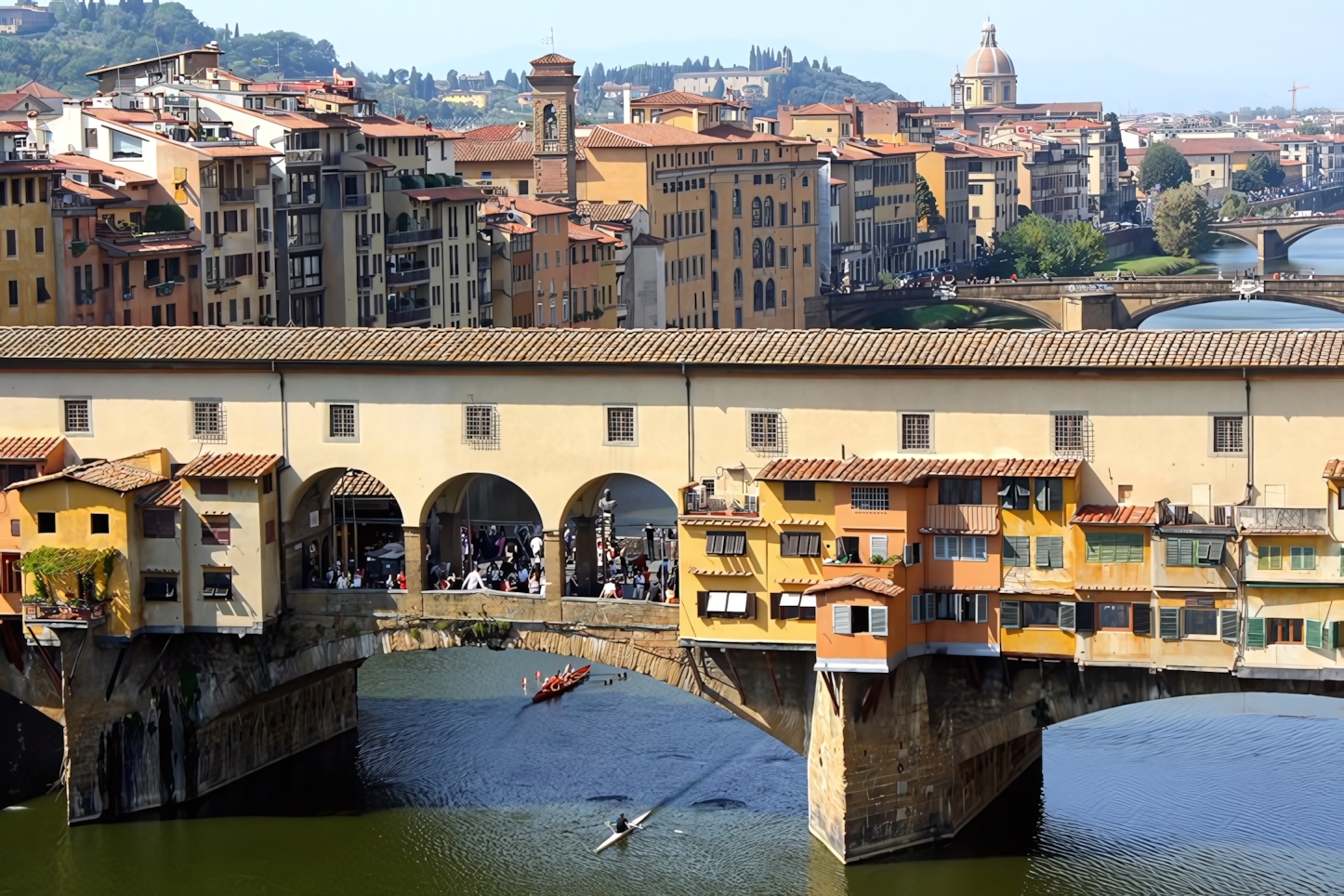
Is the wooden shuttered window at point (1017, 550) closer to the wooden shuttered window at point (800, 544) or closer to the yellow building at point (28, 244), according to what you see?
the wooden shuttered window at point (800, 544)

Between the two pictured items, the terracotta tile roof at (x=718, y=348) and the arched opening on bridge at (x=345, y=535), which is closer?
the terracotta tile roof at (x=718, y=348)

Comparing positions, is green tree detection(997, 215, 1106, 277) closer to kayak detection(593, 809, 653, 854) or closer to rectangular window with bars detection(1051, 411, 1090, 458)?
kayak detection(593, 809, 653, 854)

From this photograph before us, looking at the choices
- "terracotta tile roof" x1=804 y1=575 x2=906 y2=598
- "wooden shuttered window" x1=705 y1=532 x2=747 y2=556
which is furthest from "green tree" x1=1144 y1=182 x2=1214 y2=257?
"terracotta tile roof" x1=804 y1=575 x2=906 y2=598

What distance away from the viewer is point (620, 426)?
128 ft

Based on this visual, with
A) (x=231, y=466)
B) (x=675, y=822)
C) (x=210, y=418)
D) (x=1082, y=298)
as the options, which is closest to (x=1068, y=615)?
(x=675, y=822)

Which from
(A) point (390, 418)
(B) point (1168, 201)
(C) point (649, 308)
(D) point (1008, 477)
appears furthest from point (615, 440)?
(B) point (1168, 201)

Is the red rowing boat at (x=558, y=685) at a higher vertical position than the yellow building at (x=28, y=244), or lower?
lower

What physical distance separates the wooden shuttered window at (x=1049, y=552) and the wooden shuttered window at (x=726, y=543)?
14.2ft

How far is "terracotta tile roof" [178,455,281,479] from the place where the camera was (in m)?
39.9

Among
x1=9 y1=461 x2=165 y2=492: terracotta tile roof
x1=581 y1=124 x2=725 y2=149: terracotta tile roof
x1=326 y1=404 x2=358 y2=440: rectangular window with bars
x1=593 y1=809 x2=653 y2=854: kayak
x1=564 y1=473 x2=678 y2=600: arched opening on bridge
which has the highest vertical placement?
x1=581 y1=124 x2=725 y2=149: terracotta tile roof

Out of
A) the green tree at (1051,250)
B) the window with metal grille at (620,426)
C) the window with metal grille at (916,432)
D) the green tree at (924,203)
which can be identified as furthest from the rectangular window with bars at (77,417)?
the green tree at (924,203)

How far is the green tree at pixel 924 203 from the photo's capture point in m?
154

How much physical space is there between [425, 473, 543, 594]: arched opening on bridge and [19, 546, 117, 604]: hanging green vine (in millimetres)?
5077

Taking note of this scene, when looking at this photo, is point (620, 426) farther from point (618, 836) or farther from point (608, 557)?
point (618, 836)
